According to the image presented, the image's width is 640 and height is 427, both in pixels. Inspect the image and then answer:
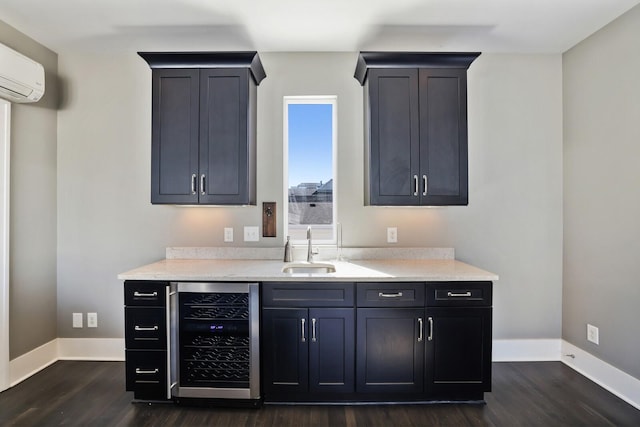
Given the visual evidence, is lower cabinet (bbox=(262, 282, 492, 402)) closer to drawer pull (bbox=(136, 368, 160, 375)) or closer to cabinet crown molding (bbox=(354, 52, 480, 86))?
drawer pull (bbox=(136, 368, 160, 375))

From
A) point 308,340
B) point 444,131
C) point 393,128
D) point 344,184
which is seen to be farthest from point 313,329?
point 444,131

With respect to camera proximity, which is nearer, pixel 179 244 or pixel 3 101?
pixel 3 101

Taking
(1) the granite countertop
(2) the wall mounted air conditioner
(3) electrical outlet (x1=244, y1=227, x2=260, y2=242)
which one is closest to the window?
(3) electrical outlet (x1=244, y1=227, x2=260, y2=242)

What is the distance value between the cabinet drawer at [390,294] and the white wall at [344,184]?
73 centimetres

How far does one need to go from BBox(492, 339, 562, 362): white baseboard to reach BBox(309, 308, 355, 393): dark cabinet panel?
1.48 meters

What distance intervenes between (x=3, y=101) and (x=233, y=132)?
5.29 feet

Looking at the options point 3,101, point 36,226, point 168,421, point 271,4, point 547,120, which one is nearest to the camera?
point 168,421

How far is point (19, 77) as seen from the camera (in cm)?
245

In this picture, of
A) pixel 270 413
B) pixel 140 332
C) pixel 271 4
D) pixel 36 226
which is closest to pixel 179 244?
pixel 140 332

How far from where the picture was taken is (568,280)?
2.94 metres

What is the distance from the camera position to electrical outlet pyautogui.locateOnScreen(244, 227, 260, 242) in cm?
302

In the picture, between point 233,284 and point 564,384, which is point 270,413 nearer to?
point 233,284

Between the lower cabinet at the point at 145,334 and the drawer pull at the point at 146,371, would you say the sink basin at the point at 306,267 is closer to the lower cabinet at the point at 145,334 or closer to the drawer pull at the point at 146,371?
the lower cabinet at the point at 145,334

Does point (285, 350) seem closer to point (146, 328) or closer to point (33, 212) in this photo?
point (146, 328)
